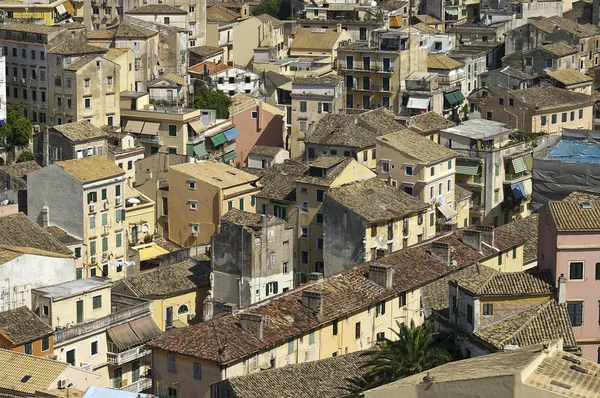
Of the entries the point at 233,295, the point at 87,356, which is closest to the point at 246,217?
the point at 233,295

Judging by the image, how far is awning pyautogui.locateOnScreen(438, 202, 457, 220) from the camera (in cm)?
9475

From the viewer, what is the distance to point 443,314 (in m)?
68.8

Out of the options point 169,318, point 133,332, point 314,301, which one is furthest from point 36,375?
point 169,318

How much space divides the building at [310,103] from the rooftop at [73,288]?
34915mm

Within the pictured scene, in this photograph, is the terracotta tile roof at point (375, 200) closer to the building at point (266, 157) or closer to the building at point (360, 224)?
the building at point (360, 224)

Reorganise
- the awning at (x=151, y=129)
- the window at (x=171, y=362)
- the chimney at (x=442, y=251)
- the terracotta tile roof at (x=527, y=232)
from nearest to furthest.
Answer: the window at (x=171, y=362), the chimney at (x=442, y=251), the terracotta tile roof at (x=527, y=232), the awning at (x=151, y=129)

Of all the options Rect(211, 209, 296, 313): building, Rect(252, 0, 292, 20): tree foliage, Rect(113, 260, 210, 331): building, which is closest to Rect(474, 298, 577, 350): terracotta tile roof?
Rect(211, 209, 296, 313): building

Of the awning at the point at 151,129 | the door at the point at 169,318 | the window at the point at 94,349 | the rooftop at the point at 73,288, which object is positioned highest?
the awning at the point at 151,129

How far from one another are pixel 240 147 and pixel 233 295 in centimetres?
3020

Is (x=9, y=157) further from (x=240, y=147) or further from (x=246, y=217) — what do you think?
(x=246, y=217)

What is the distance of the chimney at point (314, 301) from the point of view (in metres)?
73.1

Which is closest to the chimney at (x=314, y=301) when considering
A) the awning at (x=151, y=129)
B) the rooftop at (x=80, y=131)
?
the rooftop at (x=80, y=131)

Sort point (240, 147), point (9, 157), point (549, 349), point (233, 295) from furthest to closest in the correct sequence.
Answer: point (240, 147)
point (9, 157)
point (233, 295)
point (549, 349)

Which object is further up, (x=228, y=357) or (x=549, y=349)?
(x=549, y=349)
